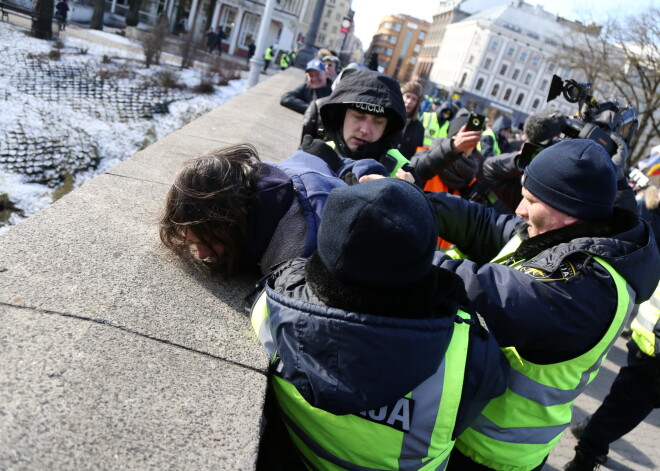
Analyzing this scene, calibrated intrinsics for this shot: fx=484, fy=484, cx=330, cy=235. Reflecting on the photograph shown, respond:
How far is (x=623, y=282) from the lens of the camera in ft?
5.60

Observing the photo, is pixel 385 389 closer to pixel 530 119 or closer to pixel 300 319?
pixel 300 319

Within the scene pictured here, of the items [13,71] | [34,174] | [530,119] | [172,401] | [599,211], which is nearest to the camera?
[172,401]

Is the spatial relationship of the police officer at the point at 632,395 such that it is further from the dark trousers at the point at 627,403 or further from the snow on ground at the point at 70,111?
the snow on ground at the point at 70,111

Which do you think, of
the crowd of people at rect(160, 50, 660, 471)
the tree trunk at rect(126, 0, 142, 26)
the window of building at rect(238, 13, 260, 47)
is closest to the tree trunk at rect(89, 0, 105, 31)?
the tree trunk at rect(126, 0, 142, 26)

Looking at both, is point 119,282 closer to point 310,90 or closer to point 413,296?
point 413,296

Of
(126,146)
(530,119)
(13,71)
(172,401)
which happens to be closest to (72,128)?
(126,146)

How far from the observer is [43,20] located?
15.4 metres

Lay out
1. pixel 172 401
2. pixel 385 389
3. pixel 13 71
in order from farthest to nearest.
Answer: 1. pixel 13 71
2. pixel 172 401
3. pixel 385 389

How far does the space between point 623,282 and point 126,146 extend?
24.2ft

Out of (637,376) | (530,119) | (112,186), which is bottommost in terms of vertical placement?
(637,376)

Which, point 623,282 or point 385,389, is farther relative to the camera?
point 623,282

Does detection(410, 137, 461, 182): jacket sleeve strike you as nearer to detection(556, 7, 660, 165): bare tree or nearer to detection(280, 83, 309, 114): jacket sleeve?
detection(280, 83, 309, 114): jacket sleeve

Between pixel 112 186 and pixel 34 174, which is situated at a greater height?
Answer: pixel 112 186

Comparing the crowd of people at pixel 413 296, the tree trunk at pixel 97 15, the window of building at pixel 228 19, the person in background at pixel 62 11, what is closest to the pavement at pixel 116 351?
the crowd of people at pixel 413 296
